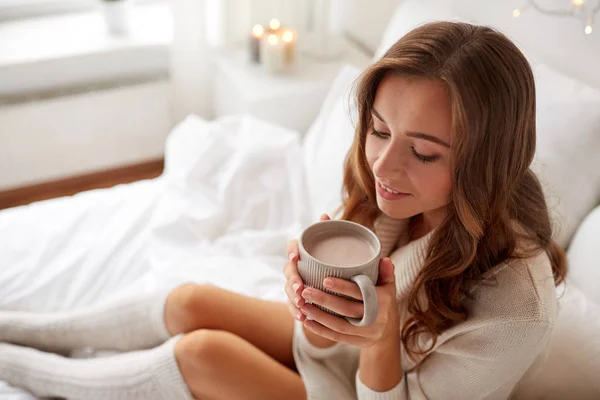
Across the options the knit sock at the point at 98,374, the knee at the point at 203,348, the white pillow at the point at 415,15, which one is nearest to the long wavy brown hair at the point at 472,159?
the knee at the point at 203,348

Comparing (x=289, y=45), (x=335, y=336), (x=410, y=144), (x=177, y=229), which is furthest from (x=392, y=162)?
(x=289, y=45)

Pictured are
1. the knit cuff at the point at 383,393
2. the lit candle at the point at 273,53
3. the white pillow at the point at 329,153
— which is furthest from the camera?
the lit candle at the point at 273,53

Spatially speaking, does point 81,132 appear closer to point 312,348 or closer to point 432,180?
point 312,348

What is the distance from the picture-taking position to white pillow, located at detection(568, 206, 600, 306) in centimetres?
122

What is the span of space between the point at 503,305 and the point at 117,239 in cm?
98

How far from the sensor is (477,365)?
3.20 ft

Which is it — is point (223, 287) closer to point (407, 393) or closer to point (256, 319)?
point (256, 319)

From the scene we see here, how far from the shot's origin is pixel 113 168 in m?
2.37

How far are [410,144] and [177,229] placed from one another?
2.68 ft

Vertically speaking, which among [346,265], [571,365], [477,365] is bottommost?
[571,365]

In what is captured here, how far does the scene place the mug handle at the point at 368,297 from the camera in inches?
31.2

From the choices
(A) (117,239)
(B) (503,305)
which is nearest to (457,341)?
(B) (503,305)

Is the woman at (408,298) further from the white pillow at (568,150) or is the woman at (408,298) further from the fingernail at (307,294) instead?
the white pillow at (568,150)

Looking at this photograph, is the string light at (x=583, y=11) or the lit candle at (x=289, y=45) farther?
the lit candle at (x=289, y=45)
